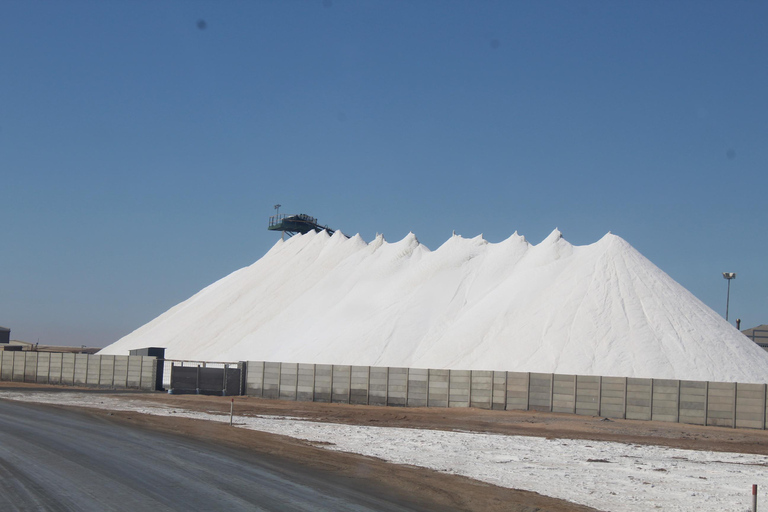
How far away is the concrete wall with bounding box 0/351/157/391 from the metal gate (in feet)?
10.0

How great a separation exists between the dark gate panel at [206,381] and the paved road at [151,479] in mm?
20841

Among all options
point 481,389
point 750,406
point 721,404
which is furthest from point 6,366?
point 750,406

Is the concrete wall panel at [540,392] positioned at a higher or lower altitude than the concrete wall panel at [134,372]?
higher

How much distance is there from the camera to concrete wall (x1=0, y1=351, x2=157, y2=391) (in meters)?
42.4

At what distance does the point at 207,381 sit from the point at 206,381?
0.20 ft

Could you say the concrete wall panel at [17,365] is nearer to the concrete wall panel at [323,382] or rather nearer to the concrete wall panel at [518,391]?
the concrete wall panel at [323,382]

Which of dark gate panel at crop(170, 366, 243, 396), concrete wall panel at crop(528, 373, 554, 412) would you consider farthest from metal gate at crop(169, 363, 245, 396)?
concrete wall panel at crop(528, 373, 554, 412)

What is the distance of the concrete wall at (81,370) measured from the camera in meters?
42.4

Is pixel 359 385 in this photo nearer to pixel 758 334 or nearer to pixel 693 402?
pixel 693 402

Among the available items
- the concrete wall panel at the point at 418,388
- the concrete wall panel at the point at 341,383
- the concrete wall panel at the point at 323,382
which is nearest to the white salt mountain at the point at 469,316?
the concrete wall panel at the point at 418,388

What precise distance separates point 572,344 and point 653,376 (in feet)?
17.9

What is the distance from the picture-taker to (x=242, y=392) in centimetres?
3966

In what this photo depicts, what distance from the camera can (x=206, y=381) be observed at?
1564 inches

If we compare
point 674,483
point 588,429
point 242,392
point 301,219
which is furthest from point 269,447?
point 301,219
